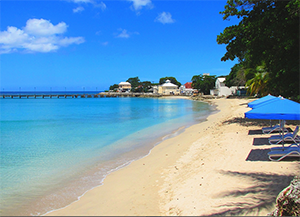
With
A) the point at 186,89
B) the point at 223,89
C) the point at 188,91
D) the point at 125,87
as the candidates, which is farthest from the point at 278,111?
the point at 125,87

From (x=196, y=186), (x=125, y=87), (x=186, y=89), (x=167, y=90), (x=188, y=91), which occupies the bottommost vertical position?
(x=196, y=186)

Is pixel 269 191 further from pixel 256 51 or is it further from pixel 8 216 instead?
pixel 256 51

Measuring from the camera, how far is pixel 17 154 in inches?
465

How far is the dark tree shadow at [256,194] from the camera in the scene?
4.26 m

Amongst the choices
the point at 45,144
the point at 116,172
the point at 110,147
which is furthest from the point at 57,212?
the point at 45,144

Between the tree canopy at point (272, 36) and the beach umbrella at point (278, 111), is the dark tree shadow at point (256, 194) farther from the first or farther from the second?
the tree canopy at point (272, 36)

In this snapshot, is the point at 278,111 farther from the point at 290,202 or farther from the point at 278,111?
the point at 290,202

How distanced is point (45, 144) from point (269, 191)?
503 inches

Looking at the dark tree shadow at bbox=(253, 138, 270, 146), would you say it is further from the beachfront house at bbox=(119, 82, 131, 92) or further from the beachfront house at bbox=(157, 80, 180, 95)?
the beachfront house at bbox=(119, 82, 131, 92)

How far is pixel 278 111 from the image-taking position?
696 centimetres

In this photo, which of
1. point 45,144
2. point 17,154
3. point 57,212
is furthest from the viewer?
point 45,144

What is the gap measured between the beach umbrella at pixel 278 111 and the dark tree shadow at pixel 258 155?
1.36 meters

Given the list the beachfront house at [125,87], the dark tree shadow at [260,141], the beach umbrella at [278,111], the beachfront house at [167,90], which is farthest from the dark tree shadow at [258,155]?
the beachfront house at [125,87]

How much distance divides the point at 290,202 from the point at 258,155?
4.47 metres
